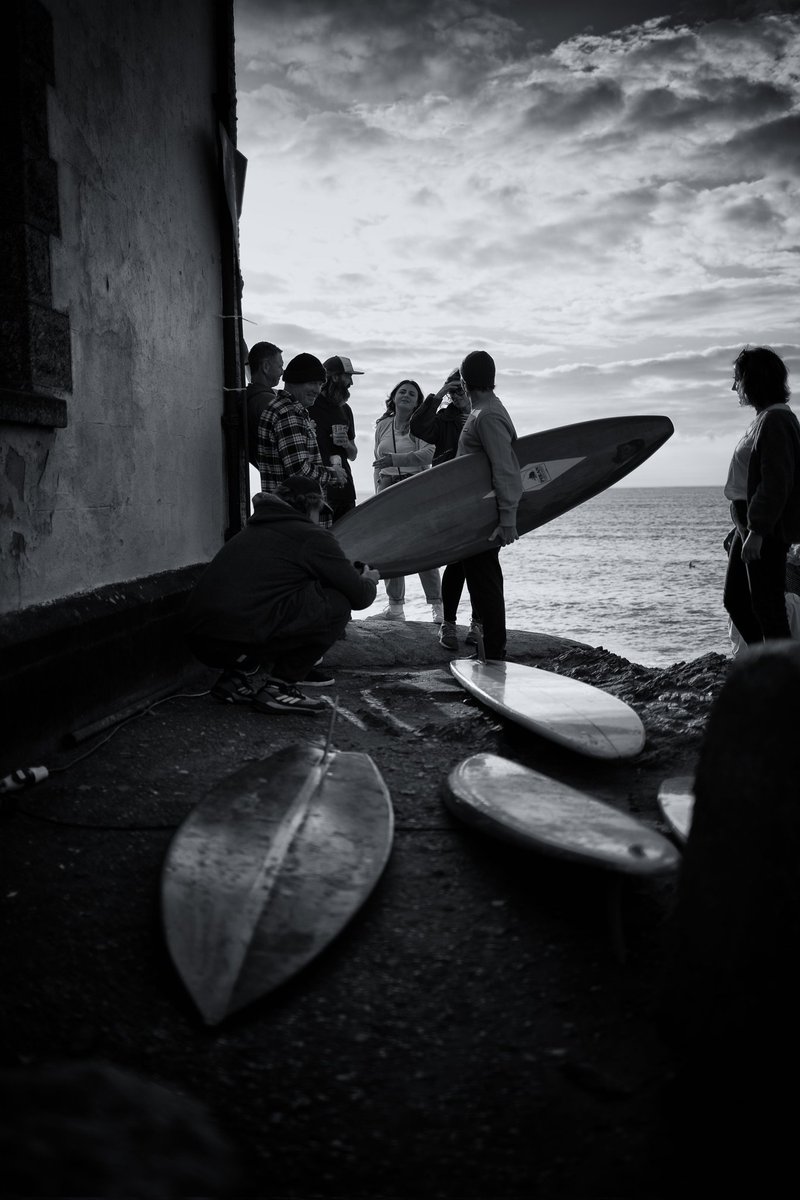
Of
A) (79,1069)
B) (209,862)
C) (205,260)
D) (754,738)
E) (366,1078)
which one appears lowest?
(366,1078)

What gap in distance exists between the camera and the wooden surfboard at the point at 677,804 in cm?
252

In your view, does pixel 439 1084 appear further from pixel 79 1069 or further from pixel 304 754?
pixel 304 754

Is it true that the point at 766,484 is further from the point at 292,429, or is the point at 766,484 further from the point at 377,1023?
the point at 377,1023

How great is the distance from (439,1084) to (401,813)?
130 centimetres

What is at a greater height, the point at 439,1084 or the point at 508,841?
the point at 508,841

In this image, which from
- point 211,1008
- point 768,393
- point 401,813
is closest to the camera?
point 211,1008

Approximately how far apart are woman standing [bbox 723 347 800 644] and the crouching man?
184 cm

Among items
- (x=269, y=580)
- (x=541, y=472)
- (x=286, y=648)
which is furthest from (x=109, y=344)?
(x=541, y=472)

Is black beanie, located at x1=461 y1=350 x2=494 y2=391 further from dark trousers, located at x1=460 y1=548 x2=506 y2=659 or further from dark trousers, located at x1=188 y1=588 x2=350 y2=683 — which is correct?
dark trousers, located at x1=188 y1=588 x2=350 y2=683

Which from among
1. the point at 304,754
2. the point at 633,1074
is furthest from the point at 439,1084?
the point at 304,754

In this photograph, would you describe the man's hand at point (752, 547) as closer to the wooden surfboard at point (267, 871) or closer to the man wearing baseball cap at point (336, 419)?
the wooden surfboard at point (267, 871)

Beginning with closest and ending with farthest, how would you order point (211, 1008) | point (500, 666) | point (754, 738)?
point (754, 738) < point (211, 1008) < point (500, 666)

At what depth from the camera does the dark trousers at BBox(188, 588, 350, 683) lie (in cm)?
422

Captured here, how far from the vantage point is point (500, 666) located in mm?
4875
